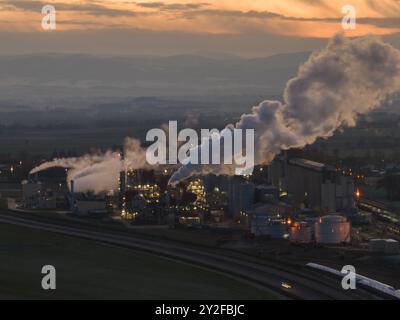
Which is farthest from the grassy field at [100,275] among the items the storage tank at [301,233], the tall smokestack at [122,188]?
the tall smokestack at [122,188]

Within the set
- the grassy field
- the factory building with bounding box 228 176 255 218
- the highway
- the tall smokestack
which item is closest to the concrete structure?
the highway

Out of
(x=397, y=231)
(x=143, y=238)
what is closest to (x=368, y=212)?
(x=397, y=231)

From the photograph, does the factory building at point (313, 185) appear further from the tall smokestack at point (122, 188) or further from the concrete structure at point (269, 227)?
the tall smokestack at point (122, 188)

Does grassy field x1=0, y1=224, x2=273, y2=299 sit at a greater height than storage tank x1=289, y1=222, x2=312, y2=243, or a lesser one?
lesser

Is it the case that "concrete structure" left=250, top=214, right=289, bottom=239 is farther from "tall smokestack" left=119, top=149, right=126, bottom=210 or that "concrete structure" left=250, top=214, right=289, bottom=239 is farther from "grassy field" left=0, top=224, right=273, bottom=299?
"tall smokestack" left=119, top=149, right=126, bottom=210
